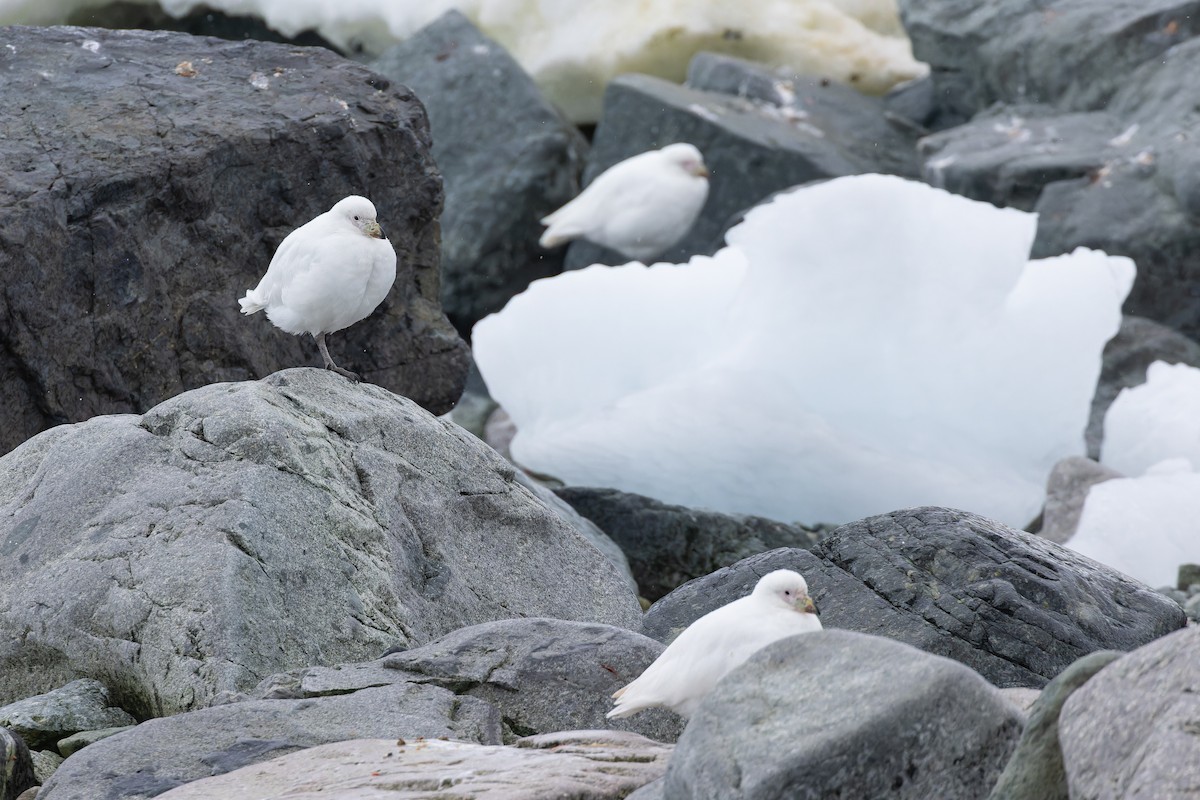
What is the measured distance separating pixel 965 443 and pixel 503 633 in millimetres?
4682

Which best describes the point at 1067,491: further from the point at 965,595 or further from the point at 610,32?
the point at 610,32

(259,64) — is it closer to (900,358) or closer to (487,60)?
(900,358)

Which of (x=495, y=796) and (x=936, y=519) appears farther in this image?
(x=936, y=519)

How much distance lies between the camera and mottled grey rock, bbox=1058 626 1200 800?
286cm

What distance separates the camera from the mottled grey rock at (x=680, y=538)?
881 cm

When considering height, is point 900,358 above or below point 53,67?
below

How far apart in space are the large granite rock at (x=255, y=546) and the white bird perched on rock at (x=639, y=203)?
6422 millimetres

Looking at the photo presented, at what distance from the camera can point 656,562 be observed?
8867 mm

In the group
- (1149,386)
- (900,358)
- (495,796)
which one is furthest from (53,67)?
(1149,386)

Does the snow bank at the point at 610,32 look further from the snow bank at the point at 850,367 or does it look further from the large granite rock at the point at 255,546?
the large granite rock at the point at 255,546

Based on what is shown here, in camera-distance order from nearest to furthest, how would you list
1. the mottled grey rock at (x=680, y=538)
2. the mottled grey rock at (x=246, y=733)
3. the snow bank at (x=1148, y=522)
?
the mottled grey rock at (x=246, y=733), the snow bank at (x=1148, y=522), the mottled grey rock at (x=680, y=538)

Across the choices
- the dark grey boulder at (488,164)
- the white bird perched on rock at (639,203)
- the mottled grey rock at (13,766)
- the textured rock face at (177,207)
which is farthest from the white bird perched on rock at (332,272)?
the dark grey boulder at (488,164)

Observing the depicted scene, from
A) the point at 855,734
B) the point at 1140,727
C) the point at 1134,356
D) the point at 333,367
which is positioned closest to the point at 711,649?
the point at 855,734

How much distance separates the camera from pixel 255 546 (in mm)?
5227
